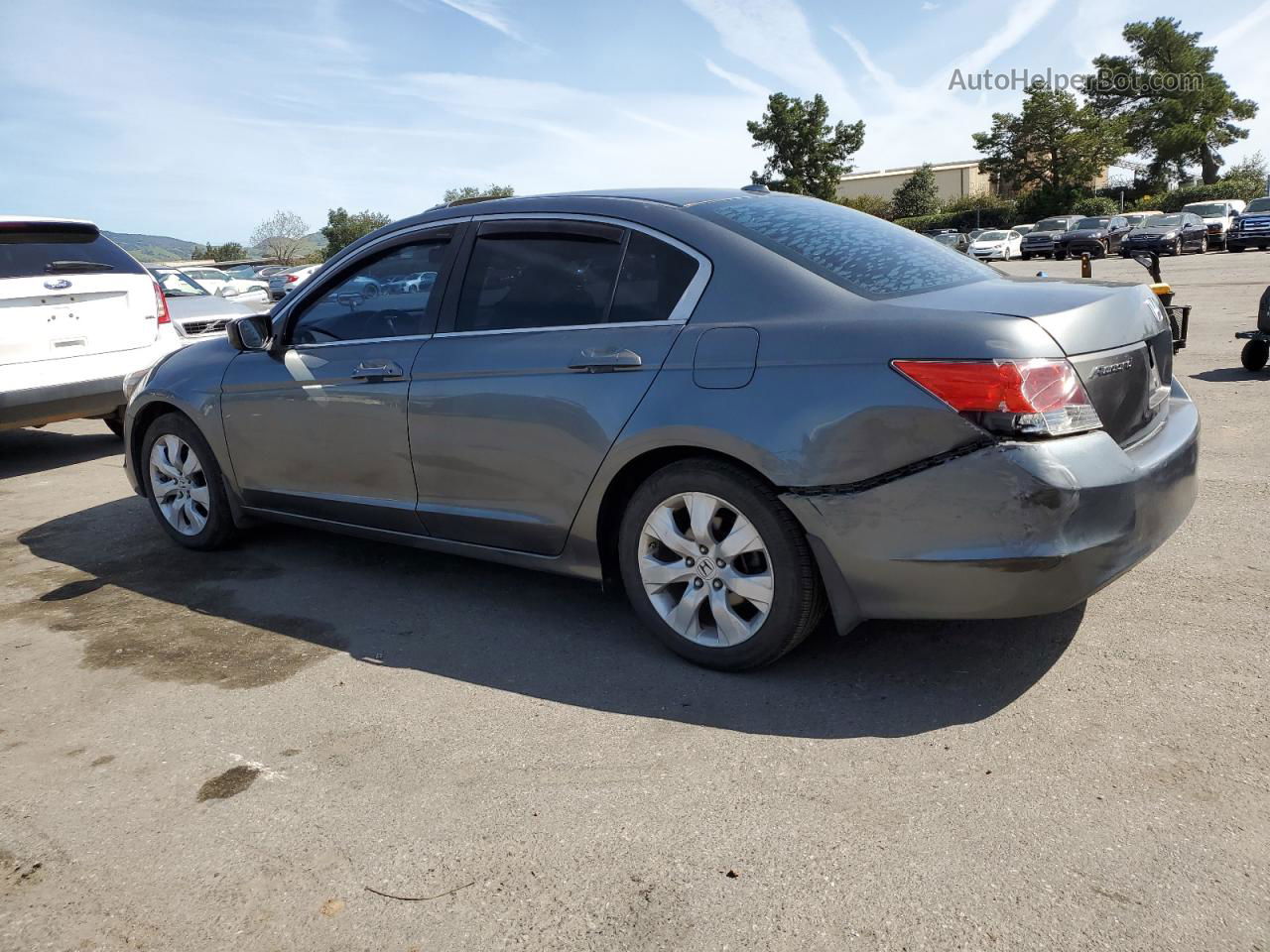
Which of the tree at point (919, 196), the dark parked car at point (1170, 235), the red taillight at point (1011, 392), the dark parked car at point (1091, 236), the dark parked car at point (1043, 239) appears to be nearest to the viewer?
the red taillight at point (1011, 392)

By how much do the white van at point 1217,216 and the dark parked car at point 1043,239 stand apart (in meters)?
4.39

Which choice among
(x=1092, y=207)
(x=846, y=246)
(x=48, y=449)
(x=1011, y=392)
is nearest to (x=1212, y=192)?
(x=1092, y=207)

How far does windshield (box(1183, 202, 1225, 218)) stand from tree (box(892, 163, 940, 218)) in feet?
114

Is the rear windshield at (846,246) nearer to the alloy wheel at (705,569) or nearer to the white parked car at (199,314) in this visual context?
the alloy wheel at (705,569)

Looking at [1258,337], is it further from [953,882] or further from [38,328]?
[38,328]

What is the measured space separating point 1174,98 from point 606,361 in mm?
79898

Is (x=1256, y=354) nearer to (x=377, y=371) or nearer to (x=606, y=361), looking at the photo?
(x=606, y=361)

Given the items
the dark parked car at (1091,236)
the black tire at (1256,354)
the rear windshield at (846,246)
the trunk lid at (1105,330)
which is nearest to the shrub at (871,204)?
the dark parked car at (1091,236)

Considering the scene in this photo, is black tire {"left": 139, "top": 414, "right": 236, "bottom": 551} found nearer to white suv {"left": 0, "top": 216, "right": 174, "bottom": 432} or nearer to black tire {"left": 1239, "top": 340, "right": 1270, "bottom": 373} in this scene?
white suv {"left": 0, "top": 216, "right": 174, "bottom": 432}

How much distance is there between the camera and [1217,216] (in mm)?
37812

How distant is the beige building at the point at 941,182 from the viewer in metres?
81.6

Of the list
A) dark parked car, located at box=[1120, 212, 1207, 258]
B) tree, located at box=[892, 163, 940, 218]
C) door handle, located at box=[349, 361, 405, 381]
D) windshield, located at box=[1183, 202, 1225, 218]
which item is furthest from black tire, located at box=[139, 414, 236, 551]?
tree, located at box=[892, 163, 940, 218]

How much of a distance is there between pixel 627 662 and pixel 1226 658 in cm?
199

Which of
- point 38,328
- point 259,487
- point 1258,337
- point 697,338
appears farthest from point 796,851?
point 1258,337
